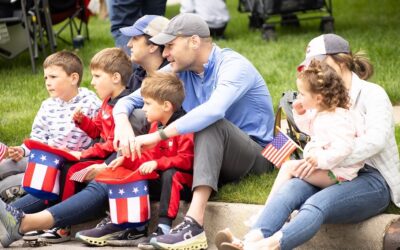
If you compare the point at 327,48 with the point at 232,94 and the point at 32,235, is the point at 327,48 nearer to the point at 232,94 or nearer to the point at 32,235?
the point at 232,94

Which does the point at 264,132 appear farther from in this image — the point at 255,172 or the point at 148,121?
the point at 148,121

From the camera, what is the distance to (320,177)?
541cm

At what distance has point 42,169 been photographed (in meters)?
6.16

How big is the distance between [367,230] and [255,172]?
971 millimetres

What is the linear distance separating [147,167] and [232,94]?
2.11 feet

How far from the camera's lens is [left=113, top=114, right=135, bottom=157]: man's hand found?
588cm

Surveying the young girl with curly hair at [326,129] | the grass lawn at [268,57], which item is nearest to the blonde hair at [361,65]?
the young girl with curly hair at [326,129]

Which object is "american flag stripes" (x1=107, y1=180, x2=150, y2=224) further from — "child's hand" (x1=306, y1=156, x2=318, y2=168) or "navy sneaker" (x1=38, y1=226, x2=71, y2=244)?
"child's hand" (x1=306, y1=156, x2=318, y2=168)

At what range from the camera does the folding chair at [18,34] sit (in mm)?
10258

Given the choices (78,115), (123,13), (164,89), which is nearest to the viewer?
(164,89)

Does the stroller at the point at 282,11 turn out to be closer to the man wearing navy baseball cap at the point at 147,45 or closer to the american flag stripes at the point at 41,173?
the man wearing navy baseball cap at the point at 147,45

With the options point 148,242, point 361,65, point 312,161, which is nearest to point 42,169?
point 148,242

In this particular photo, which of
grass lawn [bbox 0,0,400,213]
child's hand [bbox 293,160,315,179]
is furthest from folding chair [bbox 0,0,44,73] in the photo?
child's hand [bbox 293,160,315,179]

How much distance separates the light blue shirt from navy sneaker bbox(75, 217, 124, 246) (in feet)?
2.36
